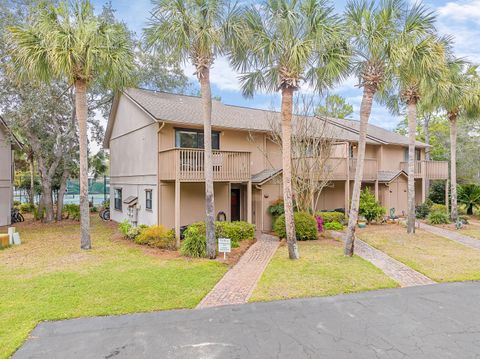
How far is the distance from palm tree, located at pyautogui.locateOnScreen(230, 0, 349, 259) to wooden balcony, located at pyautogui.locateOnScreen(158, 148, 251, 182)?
4.43 metres

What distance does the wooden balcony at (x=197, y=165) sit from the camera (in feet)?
42.7

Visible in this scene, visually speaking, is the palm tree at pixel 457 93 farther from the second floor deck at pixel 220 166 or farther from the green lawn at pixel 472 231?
the second floor deck at pixel 220 166

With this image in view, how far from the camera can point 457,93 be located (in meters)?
16.1

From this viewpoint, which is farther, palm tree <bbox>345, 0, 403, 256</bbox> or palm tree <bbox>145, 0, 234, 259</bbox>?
palm tree <bbox>345, 0, 403, 256</bbox>

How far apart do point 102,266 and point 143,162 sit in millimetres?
7376

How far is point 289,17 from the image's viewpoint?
9.29 metres

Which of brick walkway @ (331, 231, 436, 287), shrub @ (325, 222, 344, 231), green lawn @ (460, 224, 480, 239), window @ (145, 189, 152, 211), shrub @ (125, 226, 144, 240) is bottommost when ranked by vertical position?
brick walkway @ (331, 231, 436, 287)

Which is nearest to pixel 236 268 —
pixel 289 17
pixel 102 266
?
pixel 102 266

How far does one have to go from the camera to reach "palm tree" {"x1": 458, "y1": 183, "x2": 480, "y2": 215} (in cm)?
2125

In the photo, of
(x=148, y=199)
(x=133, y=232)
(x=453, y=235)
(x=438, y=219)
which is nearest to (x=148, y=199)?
(x=148, y=199)

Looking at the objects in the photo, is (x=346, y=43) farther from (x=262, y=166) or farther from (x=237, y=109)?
(x=237, y=109)

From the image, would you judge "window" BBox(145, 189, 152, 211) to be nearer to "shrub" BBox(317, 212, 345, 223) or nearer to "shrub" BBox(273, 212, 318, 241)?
"shrub" BBox(273, 212, 318, 241)

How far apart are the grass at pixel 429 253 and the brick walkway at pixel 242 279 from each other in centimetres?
464

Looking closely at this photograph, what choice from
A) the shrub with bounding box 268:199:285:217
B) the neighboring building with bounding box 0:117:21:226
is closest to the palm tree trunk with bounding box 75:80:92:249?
the shrub with bounding box 268:199:285:217
